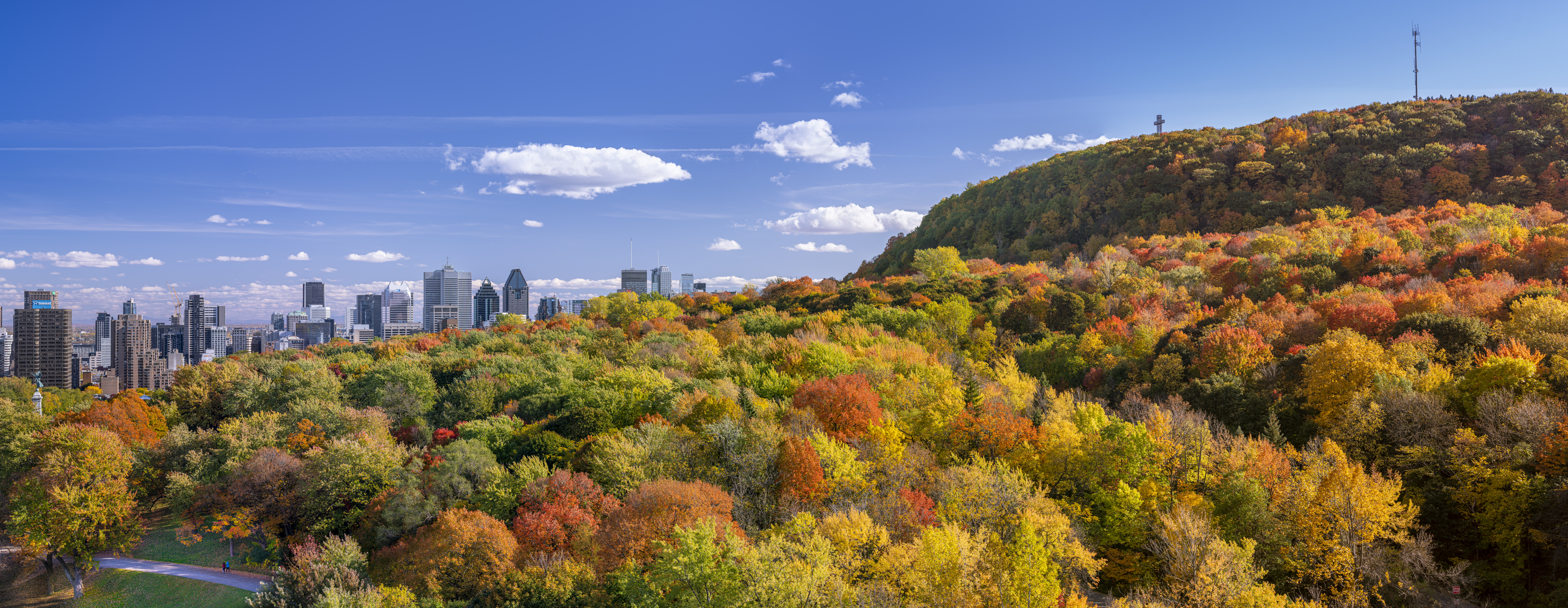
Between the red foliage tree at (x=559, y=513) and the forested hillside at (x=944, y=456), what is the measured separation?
0.23 meters

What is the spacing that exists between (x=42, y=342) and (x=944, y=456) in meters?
194

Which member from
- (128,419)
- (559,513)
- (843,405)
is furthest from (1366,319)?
(128,419)

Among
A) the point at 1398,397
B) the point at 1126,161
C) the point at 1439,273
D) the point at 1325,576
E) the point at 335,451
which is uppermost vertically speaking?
the point at 1126,161

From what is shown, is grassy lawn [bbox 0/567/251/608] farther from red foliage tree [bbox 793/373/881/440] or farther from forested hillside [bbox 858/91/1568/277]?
forested hillside [bbox 858/91/1568/277]

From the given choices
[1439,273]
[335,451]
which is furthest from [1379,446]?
[335,451]

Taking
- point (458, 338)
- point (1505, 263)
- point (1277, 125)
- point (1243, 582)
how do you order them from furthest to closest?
1. point (1277, 125)
2. point (458, 338)
3. point (1505, 263)
4. point (1243, 582)

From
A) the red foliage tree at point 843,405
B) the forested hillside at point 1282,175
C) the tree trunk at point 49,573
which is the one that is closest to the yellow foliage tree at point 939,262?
the forested hillside at point 1282,175

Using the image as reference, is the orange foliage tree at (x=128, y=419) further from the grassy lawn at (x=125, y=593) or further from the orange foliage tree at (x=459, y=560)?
the orange foliage tree at (x=459, y=560)

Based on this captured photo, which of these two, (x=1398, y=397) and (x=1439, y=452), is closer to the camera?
(x=1439, y=452)

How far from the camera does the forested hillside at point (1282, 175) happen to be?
9406 centimetres

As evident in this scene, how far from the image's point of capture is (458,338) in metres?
92.6

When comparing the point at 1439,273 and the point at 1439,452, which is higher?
the point at 1439,273

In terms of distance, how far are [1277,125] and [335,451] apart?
446 feet

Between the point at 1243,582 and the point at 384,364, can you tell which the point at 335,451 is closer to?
the point at 384,364
